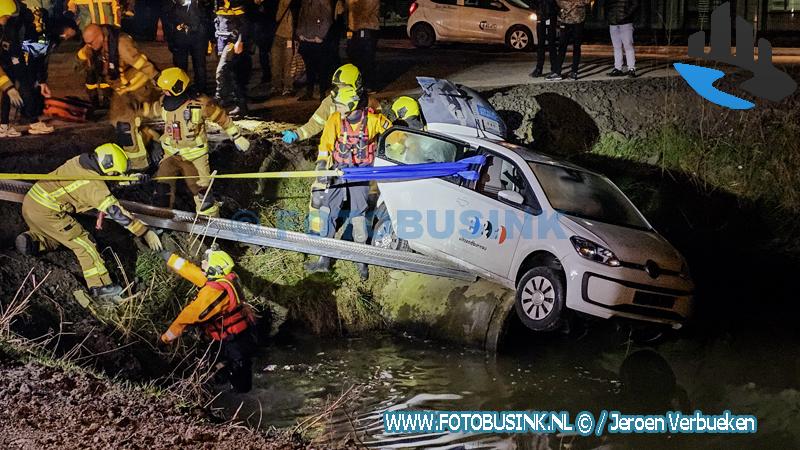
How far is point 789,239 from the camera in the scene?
1341cm

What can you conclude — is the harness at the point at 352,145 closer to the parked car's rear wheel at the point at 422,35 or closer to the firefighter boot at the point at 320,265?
the firefighter boot at the point at 320,265

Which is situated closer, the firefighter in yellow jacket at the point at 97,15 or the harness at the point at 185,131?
the harness at the point at 185,131

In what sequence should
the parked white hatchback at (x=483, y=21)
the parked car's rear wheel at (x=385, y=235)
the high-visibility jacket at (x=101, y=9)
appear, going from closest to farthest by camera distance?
the parked car's rear wheel at (x=385, y=235)
the high-visibility jacket at (x=101, y=9)
the parked white hatchback at (x=483, y=21)

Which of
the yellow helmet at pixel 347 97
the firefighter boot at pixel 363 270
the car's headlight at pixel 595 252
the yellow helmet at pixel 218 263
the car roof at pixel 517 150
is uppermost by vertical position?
the yellow helmet at pixel 347 97

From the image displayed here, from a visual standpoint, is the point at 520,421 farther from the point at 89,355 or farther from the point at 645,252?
the point at 89,355

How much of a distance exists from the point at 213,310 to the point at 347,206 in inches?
103

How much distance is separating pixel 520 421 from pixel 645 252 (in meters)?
2.15

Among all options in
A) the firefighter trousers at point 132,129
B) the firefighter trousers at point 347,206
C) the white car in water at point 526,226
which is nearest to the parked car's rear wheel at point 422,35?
the white car in water at point 526,226

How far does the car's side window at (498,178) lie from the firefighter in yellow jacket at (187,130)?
2.73 m

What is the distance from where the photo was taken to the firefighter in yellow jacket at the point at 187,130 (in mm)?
10320

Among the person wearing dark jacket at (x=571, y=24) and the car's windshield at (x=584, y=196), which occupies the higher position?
the person wearing dark jacket at (x=571, y=24)

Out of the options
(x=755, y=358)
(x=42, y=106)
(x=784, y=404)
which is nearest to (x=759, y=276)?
(x=755, y=358)

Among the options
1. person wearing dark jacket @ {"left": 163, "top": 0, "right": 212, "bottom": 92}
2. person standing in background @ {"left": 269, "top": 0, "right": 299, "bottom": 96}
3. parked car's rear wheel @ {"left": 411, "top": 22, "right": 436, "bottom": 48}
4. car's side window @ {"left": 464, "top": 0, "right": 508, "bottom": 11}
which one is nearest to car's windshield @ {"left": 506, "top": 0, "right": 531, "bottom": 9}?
car's side window @ {"left": 464, "top": 0, "right": 508, "bottom": 11}

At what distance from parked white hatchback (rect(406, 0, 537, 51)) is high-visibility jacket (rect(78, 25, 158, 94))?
8870 mm
